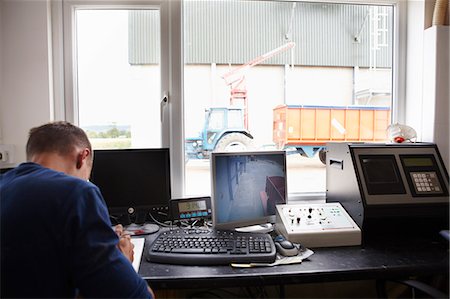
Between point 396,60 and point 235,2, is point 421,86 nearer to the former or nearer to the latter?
point 396,60

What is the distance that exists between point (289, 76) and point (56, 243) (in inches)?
67.2

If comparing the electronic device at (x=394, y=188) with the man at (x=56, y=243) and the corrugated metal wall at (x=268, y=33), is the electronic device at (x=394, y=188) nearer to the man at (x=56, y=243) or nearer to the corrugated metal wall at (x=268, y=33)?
the corrugated metal wall at (x=268, y=33)

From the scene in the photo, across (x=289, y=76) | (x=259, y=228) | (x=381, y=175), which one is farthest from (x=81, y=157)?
(x=289, y=76)

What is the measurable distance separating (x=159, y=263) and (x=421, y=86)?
1862mm

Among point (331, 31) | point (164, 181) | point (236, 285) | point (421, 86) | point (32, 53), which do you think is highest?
point (331, 31)

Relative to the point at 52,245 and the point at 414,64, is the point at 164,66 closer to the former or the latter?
the point at 52,245

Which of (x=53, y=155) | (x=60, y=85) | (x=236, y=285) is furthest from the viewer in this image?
(x=60, y=85)

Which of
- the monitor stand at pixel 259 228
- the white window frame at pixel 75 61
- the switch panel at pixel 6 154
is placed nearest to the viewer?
the monitor stand at pixel 259 228

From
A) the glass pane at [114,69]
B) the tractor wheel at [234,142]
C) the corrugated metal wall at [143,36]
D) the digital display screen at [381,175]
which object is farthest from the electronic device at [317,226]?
the corrugated metal wall at [143,36]

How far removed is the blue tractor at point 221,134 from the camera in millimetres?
1977

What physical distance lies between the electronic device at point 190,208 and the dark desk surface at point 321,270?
42 cm

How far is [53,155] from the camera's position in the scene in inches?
37.2

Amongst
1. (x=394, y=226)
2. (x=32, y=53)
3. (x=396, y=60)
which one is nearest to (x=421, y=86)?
(x=396, y=60)

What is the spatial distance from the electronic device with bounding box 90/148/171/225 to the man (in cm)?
79
